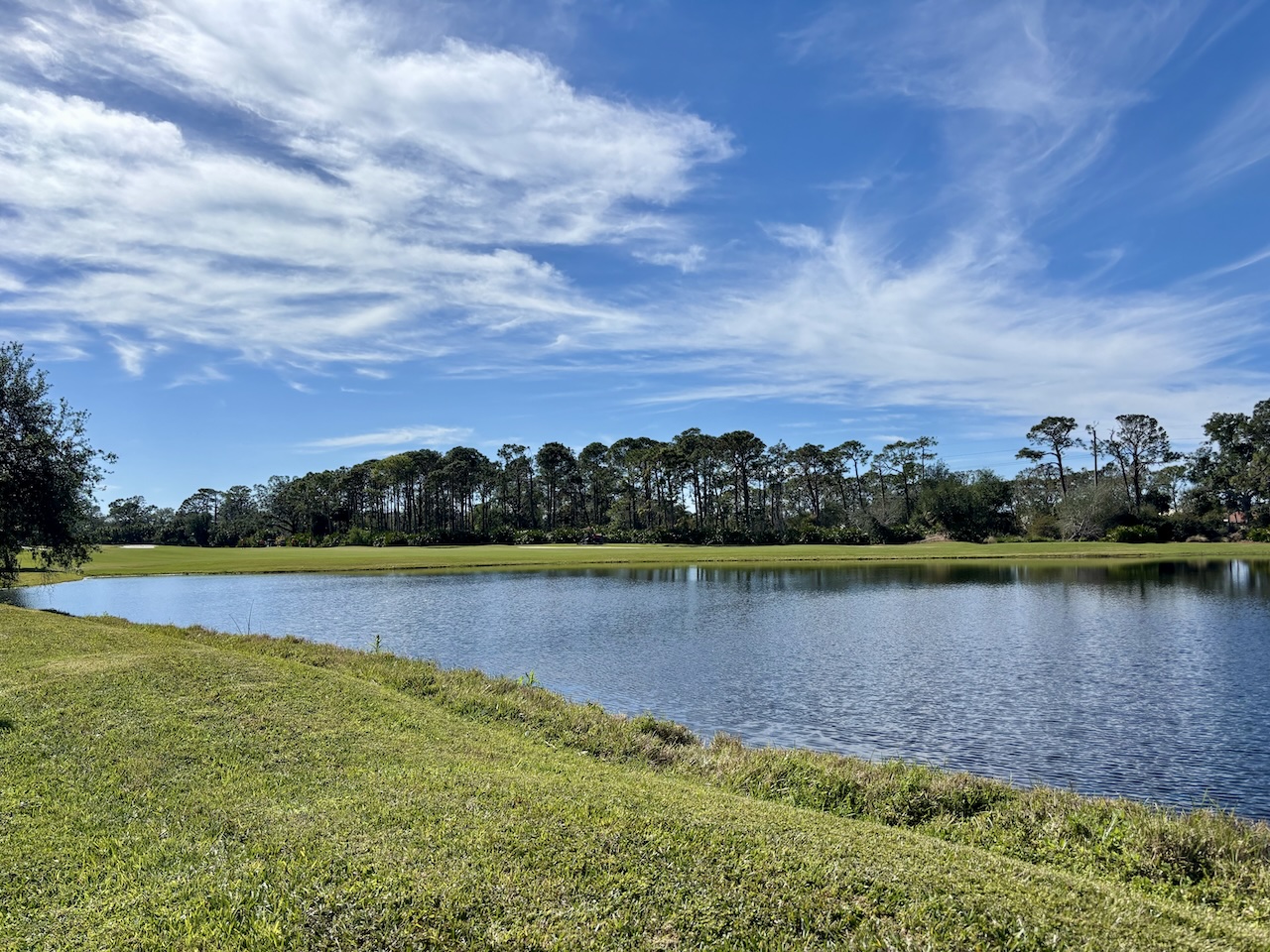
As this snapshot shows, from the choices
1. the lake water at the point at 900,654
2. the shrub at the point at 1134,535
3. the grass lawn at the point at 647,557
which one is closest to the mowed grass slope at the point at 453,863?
the lake water at the point at 900,654

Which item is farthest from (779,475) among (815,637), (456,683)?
(456,683)

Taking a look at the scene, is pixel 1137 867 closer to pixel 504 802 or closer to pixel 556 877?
pixel 556 877

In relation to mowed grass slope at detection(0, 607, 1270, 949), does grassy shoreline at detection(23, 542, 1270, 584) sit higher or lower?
lower

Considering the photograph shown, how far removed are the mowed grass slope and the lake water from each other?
6.75 metres

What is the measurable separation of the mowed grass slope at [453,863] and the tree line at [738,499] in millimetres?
100659

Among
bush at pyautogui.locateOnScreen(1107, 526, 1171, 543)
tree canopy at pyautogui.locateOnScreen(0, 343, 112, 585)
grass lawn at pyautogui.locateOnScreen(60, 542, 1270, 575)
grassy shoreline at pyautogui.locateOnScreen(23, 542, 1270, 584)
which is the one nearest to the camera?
tree canopy at pyautogui.locateOnScreen(0, 343, 112, 585)

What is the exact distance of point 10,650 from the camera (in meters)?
17.3

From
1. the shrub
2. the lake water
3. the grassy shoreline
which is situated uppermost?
the shrub

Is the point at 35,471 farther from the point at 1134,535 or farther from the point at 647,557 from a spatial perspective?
the point at 1134,535

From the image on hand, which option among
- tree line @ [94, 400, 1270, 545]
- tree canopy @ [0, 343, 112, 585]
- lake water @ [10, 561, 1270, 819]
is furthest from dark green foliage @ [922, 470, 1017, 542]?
tree canopy @ [0, 343, 112, 585]

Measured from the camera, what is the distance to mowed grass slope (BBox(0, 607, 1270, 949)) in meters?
5.58

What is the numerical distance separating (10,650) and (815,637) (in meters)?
24.2

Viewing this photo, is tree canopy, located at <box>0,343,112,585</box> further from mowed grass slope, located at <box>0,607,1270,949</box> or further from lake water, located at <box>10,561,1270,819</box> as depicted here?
mowed grass slope, located at <box>0,607,1270,949</box>

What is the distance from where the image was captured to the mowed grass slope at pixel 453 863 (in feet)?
18.3
